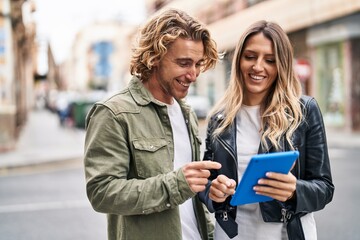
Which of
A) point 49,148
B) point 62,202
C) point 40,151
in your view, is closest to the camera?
point 62,202

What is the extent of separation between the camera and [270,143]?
217 cm

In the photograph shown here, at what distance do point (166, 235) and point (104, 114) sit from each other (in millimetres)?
539

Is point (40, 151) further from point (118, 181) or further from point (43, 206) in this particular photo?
point (118, 181)

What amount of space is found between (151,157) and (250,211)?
546mm

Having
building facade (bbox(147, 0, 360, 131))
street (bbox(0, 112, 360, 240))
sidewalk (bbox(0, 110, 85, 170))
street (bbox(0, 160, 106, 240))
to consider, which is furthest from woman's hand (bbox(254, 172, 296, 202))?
building facade (bbox(147, 0, 360, 131))

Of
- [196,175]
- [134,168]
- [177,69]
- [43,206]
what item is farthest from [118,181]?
[43,206]

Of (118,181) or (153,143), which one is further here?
(153,143)

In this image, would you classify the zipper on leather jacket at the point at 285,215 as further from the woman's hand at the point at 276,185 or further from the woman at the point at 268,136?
the woman's hand at the point at 276,185

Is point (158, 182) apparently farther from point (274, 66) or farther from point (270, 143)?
point (274, 66)

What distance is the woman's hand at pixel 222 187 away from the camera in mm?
1884

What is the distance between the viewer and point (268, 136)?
216cm

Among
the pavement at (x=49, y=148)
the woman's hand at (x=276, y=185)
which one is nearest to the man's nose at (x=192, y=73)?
the woman's hand at (x=276, y=185)

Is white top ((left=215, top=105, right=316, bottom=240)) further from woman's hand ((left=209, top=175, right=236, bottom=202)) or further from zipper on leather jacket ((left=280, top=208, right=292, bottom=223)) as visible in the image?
woman's hand ((left=209, top=175, right=236, bottom=202))

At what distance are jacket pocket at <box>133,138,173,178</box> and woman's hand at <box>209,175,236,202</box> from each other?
0.68ft
